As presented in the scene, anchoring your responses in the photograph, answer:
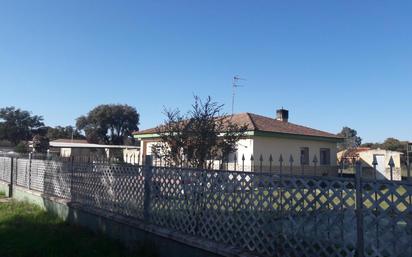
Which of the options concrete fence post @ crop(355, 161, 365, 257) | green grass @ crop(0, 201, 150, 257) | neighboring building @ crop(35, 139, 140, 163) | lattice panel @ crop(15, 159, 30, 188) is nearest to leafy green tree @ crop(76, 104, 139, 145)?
neighboring building @ crop(35, 139, 140, 163)

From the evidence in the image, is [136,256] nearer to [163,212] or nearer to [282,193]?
[163,212]

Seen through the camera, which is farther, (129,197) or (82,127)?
(82,127)

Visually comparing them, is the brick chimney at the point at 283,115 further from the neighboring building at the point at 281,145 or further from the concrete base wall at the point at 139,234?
the concrete base wall at the point at 139,234

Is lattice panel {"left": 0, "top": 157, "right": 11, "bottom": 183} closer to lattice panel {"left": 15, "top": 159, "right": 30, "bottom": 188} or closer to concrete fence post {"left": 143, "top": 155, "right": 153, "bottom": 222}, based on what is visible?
lattice panel {"left": 15, "top": 159, "right": 30, "bottom": 188}

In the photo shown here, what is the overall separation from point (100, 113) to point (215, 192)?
67324 millimetres

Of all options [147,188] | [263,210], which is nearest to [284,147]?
[147,188]

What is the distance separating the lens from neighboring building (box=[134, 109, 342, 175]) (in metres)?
20.4

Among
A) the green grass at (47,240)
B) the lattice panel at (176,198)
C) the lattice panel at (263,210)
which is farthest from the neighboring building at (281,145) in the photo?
the lattice panel at (263,210)

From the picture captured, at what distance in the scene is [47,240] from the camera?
23.7 ft

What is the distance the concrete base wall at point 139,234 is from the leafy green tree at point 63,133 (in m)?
76.6

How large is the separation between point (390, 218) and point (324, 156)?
2233cm

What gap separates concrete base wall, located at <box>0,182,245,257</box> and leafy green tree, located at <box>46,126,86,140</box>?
76.6 m

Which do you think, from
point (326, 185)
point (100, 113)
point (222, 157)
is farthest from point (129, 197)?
point (100, 113)

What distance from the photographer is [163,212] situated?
6.60 m
